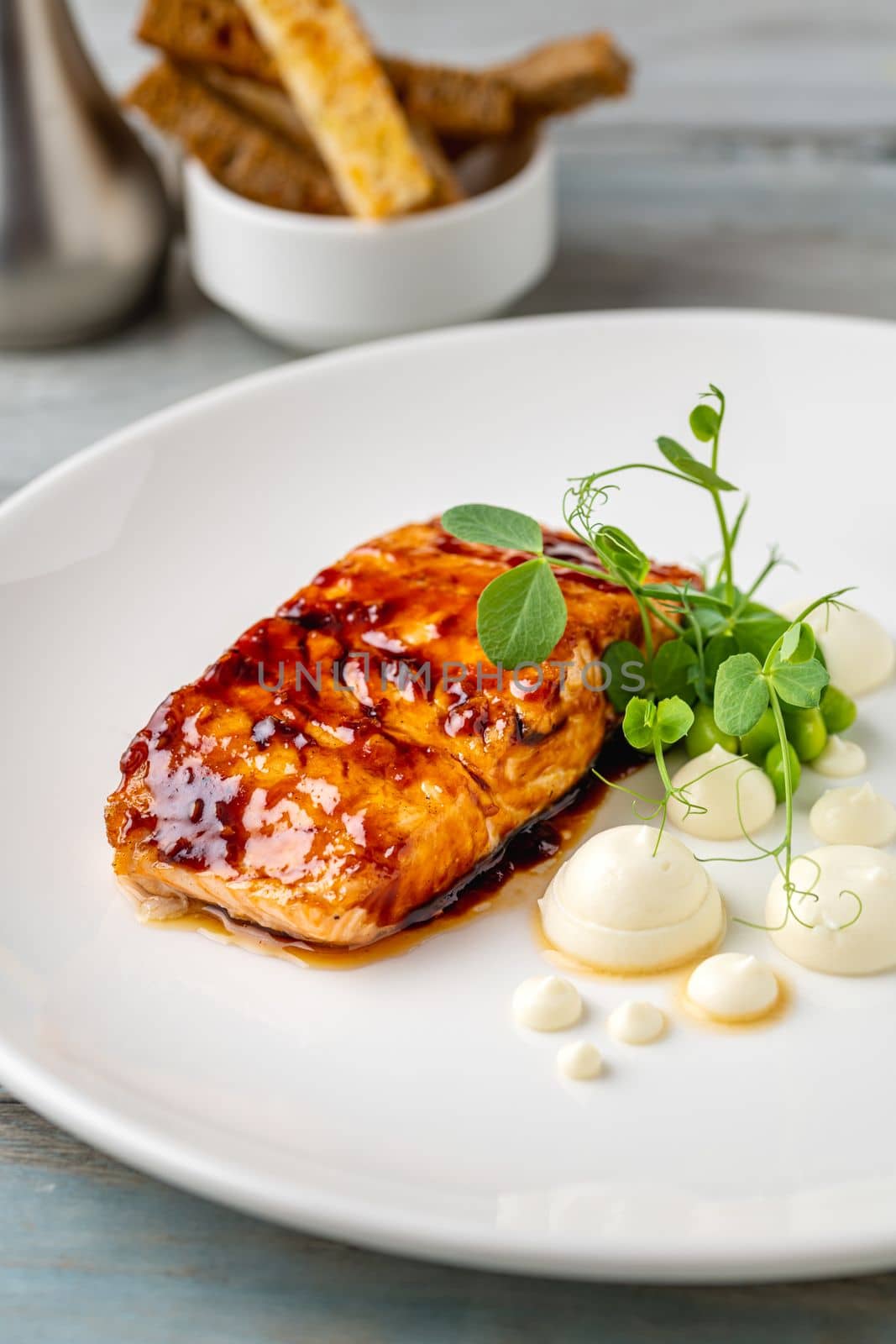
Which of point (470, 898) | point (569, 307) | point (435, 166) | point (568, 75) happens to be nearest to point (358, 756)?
point (470, 898)

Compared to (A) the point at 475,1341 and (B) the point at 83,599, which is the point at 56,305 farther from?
(A) the point at 475,1341

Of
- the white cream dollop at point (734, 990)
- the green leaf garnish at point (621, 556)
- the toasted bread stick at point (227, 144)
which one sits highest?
the toasted bread stick at point (227, 144)

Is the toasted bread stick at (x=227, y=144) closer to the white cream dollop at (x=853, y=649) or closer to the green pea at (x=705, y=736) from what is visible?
the white cream dollop at (x=853, y=649)

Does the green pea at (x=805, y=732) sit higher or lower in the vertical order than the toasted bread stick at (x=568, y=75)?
lower

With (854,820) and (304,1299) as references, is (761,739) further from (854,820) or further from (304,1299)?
(304,1299)

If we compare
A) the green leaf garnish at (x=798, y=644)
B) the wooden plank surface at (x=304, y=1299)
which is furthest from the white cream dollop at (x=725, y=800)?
the wooden plank surface at (x=304, y=1299)

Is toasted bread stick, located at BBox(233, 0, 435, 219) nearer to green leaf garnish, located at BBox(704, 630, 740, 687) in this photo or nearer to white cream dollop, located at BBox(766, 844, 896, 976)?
green leaf garnish, located at BBox(704, 630, 740, 687)
